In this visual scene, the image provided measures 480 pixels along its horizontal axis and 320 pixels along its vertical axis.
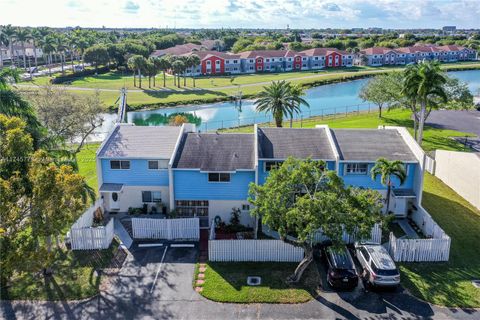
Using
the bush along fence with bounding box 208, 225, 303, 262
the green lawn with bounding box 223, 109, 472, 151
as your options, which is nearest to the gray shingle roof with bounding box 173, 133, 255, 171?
the bush along fence with bounding box 208, 225, 303, 262

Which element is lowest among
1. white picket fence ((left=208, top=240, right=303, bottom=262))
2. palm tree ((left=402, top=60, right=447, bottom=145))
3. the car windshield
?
white picket fence ((left=208, top=240, right=303, bottom=262))

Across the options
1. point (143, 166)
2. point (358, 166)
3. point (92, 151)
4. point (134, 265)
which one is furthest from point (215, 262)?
point (92, 151)

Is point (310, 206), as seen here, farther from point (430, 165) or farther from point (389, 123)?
point (389, 123)

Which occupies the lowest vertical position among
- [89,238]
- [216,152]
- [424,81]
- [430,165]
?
[89,238]

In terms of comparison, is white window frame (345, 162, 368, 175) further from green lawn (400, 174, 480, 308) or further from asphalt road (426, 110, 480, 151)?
asphalt road (426, 110, 480, 151)

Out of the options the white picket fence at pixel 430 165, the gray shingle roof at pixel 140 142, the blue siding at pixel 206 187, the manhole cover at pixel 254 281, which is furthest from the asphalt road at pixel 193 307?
the white picket fence at pixel 430 165

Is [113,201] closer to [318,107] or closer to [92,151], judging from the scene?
[92,151]

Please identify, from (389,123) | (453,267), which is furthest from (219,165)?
(389,123)
